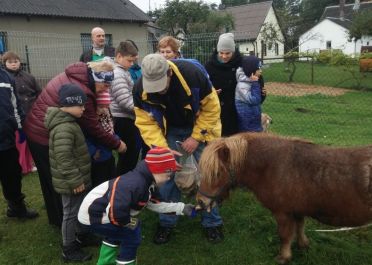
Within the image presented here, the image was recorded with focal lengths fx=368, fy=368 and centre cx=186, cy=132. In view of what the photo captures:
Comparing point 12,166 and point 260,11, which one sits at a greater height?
point 260,11

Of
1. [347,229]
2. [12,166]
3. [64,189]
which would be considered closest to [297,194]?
[347,229]

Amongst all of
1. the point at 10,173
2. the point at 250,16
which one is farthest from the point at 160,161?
the point at 250,16

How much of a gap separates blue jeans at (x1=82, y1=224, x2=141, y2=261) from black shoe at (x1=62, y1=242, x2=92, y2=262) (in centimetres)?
69

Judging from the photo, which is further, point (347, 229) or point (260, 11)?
point (260, 11)

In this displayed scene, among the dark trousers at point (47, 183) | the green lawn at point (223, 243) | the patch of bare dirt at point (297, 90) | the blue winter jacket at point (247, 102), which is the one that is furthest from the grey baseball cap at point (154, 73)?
the patch of bare dirt at point (297, 90)

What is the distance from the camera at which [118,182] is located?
285 cm

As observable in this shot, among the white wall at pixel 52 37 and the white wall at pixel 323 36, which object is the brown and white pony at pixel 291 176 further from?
the white wall at pixel 323 36

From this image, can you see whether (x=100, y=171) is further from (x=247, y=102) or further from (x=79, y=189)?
(x=247, y=102)

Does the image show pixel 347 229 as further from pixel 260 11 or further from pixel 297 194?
pixel 260 11

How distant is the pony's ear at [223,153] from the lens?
3.08m

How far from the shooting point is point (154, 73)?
9.70 ft

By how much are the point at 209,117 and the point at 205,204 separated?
0.90m

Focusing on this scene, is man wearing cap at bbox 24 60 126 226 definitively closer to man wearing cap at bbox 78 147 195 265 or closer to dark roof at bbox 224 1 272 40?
man wearing cap at bbox 78 147 195 265

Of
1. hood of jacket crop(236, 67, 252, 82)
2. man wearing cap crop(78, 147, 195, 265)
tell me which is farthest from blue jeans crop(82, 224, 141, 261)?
hood of jacket crop(236, 67, 252, 82)
